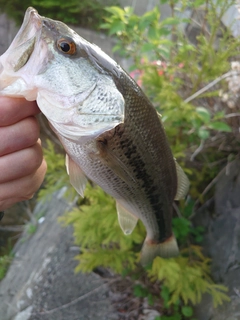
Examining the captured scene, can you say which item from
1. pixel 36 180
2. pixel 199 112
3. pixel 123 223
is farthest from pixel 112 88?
pixel 199 112

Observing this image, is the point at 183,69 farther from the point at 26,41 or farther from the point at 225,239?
the point at 26,41

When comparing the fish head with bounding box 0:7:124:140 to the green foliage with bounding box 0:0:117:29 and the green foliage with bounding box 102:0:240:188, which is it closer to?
the green foliage with bounding box 102:0:240:188

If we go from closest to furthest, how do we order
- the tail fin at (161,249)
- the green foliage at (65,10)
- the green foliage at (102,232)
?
the tail fin at (161,249), the green foliage at (102,232), the green foliage at (65,10)

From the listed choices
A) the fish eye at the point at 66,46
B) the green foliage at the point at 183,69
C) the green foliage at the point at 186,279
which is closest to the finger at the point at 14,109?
the fish eye at the point at 66,46

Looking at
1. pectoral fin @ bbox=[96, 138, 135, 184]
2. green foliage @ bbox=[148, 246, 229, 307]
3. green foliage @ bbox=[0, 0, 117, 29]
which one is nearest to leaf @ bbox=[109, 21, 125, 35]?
pectoral fin @ bbox=[96, 138, 135, 184]

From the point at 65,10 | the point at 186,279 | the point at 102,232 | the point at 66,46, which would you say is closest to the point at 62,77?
the point at 66,46

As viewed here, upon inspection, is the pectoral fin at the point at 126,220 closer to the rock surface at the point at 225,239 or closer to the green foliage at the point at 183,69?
the green foliage at the point at 183,69
